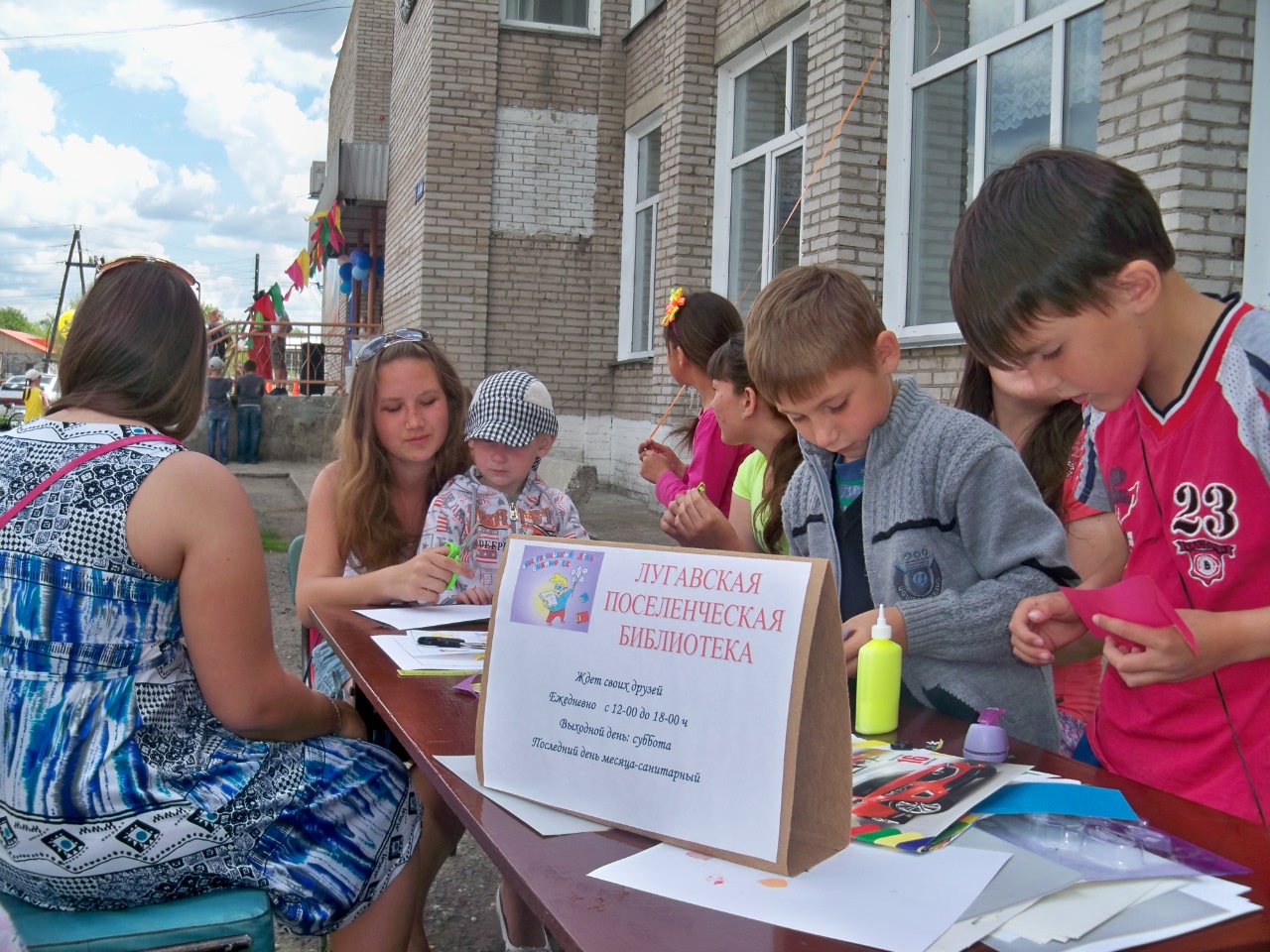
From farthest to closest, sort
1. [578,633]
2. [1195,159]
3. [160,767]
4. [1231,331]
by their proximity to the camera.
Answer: [1195,159] → [160,767] → [1231,331] → [578,633]

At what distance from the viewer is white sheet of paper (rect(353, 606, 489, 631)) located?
2.44m

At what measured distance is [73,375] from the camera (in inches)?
69.7

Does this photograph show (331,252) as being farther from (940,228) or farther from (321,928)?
(321,928)

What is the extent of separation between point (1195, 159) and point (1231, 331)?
3207 mm

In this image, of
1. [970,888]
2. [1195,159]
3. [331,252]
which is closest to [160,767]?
[970,888]

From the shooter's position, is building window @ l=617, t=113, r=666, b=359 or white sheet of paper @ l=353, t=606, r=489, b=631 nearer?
white sheet of paper @ l=353, t=606, r=489, b=631

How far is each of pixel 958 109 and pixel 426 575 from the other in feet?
16.3

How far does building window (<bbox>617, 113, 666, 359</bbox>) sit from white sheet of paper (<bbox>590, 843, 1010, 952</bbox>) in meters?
10.3

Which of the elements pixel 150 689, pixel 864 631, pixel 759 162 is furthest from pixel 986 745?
pixel 759 162

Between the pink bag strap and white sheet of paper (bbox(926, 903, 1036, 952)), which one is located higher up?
the pink bag strap

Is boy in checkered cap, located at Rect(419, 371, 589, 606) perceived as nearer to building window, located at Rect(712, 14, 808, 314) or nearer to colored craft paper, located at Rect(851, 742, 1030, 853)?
colored craft paper, located at Rect(851, 742, 1030, 853)

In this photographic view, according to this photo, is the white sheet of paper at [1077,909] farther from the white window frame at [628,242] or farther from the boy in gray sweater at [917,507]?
the white window frame at [628,242]

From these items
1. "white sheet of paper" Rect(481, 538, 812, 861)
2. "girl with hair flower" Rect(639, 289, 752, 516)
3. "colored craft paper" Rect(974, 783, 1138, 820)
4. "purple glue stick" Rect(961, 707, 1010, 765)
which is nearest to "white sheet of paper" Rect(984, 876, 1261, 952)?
"colored craft paper" Rect(974, 783, 1138, 820)

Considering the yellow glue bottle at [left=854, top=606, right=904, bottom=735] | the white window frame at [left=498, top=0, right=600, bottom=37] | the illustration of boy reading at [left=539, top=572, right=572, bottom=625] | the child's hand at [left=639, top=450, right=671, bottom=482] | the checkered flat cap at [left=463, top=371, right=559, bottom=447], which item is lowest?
the yellow glue bottle at [left=854, top=606, right=904, bottom=735]
